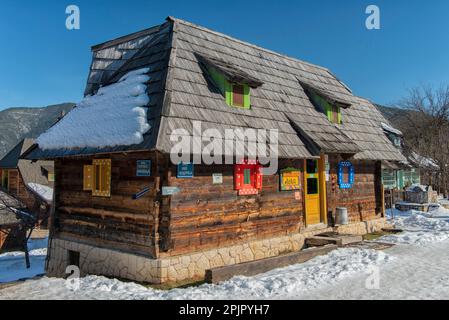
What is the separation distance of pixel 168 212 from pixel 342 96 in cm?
1122

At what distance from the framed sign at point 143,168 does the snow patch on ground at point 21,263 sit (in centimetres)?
1004

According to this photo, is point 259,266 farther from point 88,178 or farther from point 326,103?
point 326,103

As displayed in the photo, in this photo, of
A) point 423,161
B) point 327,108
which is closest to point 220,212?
point 327,108

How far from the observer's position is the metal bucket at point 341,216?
12659mm

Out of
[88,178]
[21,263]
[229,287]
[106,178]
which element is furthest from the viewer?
[21,263]

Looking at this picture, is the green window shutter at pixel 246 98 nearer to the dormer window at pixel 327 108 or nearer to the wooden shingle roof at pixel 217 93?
the wooden shingle roof at pixel 217 93

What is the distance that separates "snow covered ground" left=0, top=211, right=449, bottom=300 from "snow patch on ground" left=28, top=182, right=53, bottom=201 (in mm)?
24321

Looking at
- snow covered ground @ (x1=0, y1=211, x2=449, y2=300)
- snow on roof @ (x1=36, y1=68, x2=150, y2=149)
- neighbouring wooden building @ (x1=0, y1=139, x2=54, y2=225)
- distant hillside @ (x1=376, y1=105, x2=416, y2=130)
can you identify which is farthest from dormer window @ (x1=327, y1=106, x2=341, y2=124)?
distant hillside @ (x1=376, y1=105, x2=416, y2=130)

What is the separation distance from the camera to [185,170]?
28.3 ft

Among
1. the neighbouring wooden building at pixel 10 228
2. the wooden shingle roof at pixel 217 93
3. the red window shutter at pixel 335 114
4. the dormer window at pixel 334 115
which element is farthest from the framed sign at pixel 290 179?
the neighbouring wooden building at pixel 10 228

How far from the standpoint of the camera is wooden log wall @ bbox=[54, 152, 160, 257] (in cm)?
855

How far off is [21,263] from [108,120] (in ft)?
52.5
